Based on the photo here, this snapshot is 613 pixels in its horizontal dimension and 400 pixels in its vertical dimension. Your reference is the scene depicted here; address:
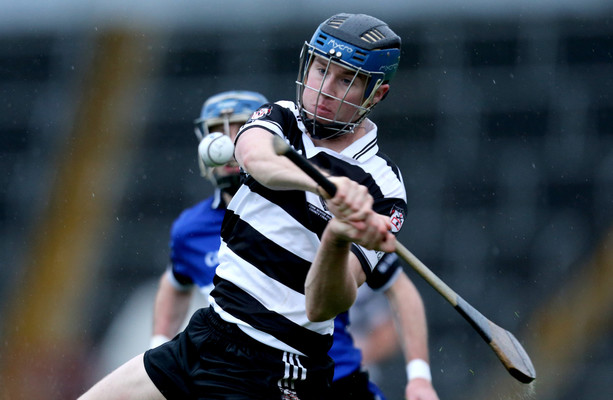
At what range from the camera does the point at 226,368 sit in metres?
2.92

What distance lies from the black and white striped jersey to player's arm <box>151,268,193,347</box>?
187 centimetres

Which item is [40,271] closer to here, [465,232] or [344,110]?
[465,232]

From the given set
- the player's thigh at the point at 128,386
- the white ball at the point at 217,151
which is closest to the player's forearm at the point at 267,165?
the player's thigh at the point at 128,386

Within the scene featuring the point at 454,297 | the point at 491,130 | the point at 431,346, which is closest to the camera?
the point at 454,297

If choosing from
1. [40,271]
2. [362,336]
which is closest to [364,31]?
[362,336]

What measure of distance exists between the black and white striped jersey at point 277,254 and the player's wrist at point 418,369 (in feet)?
4.34

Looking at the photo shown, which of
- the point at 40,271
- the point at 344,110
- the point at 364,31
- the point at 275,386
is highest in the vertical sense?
the point at 364,31

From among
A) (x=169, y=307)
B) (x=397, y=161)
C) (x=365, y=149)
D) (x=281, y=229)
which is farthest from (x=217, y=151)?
(x=397, y=161)

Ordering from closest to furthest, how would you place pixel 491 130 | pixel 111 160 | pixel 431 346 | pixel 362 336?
1. pixel 362 336
2. pixel 431 346
3. pixel 491 130
4. pixel 111 160

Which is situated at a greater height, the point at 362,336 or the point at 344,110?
the point at 344,110

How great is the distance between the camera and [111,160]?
941 centimetres

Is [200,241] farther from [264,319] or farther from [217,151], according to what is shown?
[264,319]

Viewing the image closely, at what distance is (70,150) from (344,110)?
22.6 feet

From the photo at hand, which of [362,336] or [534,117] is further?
[534,117]
